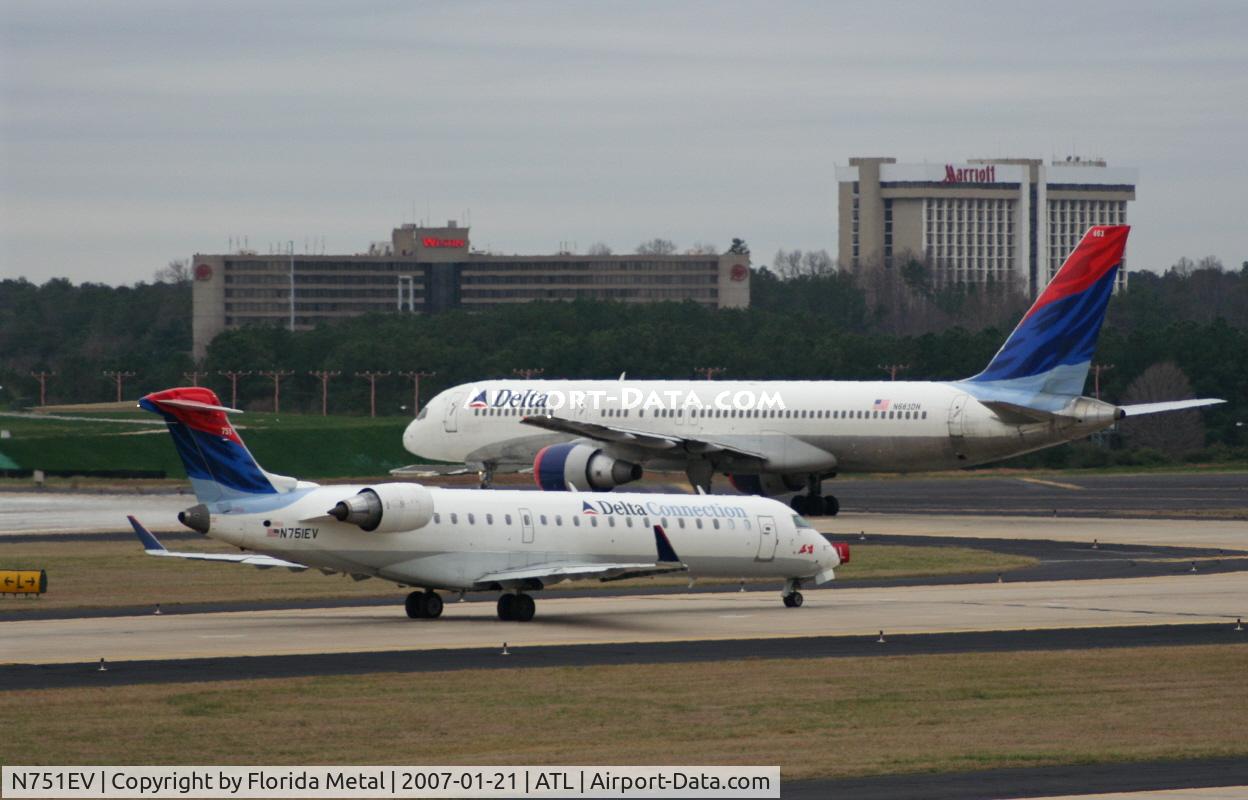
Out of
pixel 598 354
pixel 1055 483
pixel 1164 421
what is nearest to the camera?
pixel 1055 483

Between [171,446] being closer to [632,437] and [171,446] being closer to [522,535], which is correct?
[632,437]

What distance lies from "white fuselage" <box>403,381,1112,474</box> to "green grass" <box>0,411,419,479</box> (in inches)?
1131

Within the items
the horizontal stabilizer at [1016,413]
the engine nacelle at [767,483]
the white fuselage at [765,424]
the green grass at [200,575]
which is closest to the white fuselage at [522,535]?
the green grass at [200,575]

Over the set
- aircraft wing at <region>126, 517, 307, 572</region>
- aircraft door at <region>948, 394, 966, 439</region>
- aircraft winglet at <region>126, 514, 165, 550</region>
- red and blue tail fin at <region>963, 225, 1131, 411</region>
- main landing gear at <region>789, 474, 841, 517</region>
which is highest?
red and blue tail fin at <region>963, 225, 1131, 411</region>

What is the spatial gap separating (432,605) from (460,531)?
83.9 inches

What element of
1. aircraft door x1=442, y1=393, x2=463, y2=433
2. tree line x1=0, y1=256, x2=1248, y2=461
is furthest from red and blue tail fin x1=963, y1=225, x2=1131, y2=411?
tree line x1=0, y1=256, x2=1248, y2=461

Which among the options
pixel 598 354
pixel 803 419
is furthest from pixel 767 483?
pixel 598 354

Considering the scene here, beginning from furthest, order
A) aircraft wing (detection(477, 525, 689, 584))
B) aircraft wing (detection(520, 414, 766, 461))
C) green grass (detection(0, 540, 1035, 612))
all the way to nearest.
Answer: aircraft wing (detection(520, 414, 766, 461)) → green grass (detection(0, 540, 1035, 612)) → aircraft wing (detection(477, 525, 689, 584))

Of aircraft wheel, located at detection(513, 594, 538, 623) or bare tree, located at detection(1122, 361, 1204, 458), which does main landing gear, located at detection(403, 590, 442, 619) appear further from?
bare tree, located at detection(1122, 361, 1204, 458)

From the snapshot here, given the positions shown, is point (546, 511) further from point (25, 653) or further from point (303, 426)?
point (303, 426)

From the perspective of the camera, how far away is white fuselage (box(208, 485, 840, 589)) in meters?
36.4

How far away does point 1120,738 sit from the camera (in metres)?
25.4

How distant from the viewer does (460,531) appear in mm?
38094

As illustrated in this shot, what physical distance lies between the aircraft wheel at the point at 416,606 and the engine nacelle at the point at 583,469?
2715cm
